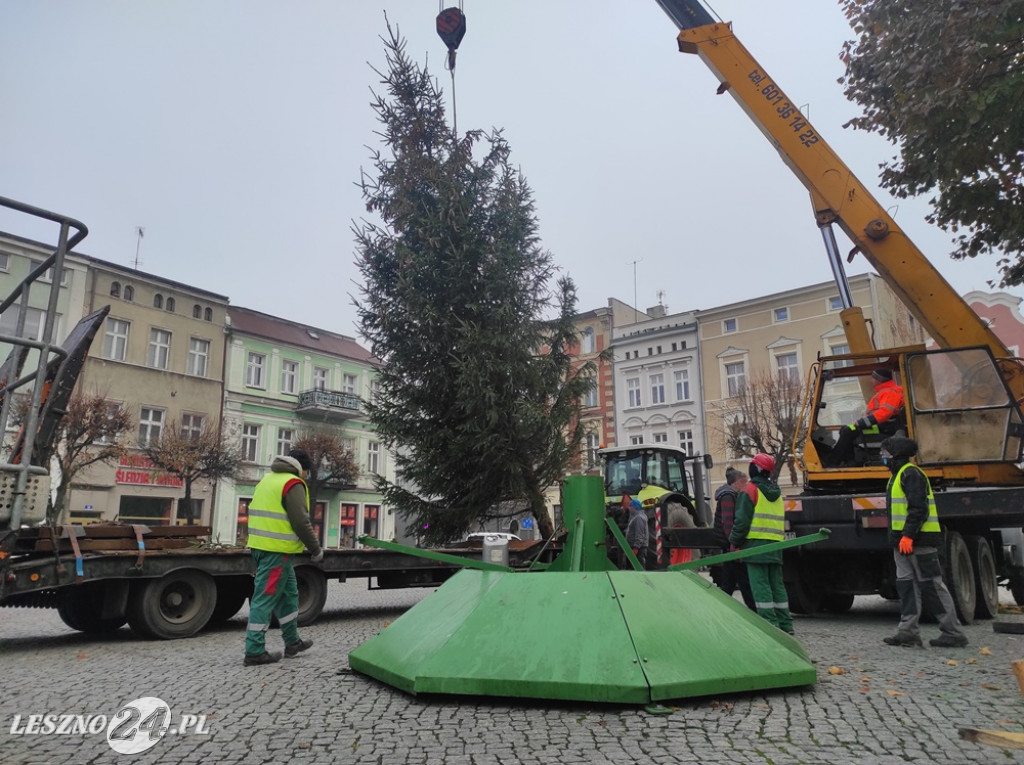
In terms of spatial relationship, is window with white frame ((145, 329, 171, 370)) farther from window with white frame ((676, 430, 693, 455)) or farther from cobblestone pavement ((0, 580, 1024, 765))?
cobblestone pavement ((0, 580, 1024, 765))

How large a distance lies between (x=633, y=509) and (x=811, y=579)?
4348 mm

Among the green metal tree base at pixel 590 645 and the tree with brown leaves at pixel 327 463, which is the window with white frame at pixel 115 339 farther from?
the green metal tree base at pixel 590 645

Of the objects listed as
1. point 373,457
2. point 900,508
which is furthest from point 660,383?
point 900,508

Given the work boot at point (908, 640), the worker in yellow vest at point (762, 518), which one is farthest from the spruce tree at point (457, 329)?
the work boot at point (908, 640)

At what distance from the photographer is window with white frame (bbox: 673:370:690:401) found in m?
37.0

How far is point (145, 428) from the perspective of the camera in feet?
99.0

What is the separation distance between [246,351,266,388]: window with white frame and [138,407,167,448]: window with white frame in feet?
15.2

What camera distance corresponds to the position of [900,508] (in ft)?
21.0

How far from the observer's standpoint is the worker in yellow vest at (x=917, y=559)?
619cm

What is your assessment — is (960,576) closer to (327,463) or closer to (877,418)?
(877,418)

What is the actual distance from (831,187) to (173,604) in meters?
9.00

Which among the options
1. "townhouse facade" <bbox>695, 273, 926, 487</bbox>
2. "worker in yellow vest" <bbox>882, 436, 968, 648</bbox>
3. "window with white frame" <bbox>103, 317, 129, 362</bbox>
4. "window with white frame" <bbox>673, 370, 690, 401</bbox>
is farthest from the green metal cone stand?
"window with white frame" <bbox>673, 370, 690, 401</bbox>

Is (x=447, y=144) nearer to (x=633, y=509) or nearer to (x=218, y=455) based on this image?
(x=633, y=509)

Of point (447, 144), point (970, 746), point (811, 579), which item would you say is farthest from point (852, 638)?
point (447, 144)
